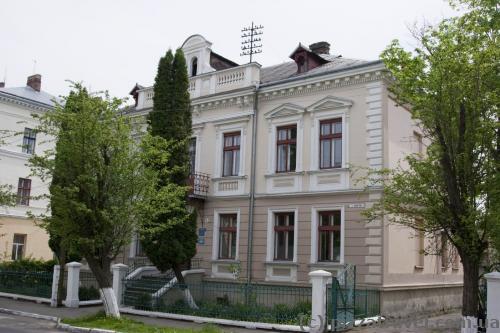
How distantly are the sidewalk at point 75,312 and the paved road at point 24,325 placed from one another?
0.96 meters

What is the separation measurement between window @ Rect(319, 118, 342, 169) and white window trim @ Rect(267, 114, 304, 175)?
77 cm

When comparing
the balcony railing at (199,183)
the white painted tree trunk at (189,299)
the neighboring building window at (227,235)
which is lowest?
the white painted tree trunk at (189,299)

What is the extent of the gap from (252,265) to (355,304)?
550cm

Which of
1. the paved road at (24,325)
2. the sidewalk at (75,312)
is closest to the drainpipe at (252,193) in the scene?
the sidewalk at (75,312)

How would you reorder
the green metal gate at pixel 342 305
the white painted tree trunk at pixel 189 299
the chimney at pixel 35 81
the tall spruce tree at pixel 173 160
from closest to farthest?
the green metal gate at pixel 342 305, the white painted tree trunk at pixel 189 299, the tall spruce tree at pixel 173 160, the chimney at pixel 35 81

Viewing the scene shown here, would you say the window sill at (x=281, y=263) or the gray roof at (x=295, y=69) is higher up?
the gray roof at (x=295, y=69)

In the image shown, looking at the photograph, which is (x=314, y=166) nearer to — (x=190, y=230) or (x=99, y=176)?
(x=190, y=230)

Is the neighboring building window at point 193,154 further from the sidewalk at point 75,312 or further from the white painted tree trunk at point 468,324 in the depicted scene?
the white painted tree trunk at point 468,324

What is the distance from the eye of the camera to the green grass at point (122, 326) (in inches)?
505

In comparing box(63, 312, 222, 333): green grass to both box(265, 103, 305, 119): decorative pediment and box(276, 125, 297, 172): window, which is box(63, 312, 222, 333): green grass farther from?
box(265, 103, 305, 119): decorative pediment

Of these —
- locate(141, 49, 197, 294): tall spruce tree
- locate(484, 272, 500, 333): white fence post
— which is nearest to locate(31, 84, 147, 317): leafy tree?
locate(141, 49, 197, 294): tall spruce tree

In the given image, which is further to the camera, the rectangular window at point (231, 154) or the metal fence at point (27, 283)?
the rectangular window at point (231, 154)

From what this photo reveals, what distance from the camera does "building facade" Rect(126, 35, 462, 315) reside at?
18.4 meters

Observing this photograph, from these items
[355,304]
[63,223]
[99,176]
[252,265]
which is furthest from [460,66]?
[252,265]
